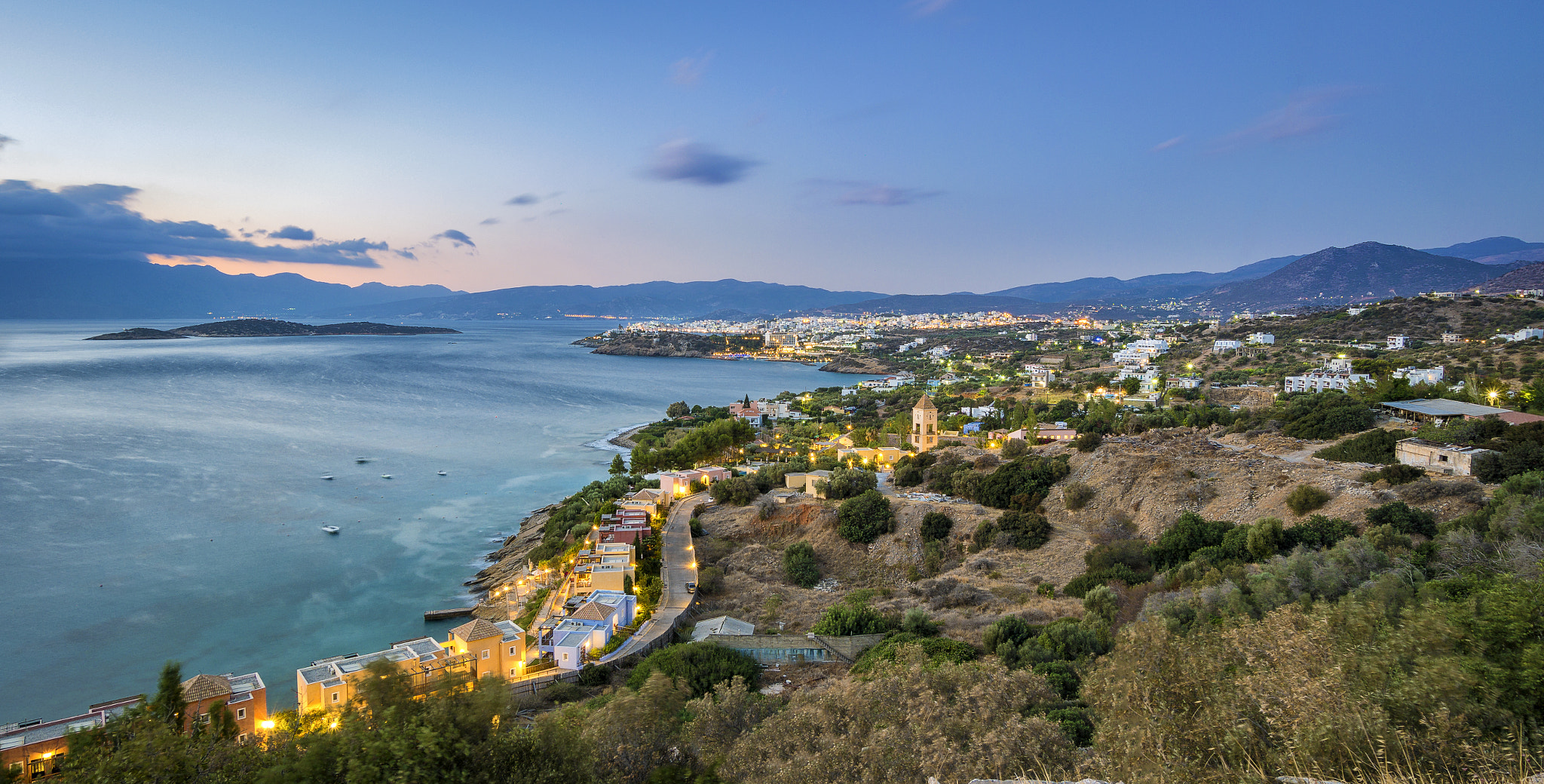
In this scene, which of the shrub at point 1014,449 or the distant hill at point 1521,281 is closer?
the shrub at point 1014,449

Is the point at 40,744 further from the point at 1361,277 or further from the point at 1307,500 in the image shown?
the point at 1361,277

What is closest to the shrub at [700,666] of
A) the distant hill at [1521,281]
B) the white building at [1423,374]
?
the white building at [1423,374]

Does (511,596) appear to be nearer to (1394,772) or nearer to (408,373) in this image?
(1394,772)

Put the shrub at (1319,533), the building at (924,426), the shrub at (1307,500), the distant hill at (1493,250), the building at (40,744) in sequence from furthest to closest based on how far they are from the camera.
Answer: the distant hill at (1493,250), the building at (924,426), the shrub at (1307,500), the shrub at (1319,533), the building at (40,744)

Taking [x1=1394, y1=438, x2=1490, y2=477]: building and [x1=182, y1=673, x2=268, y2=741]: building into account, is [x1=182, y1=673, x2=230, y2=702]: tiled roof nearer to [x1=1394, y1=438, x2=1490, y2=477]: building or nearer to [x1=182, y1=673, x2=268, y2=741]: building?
[x1=182, y1=673, x2=268, y2=741]: building

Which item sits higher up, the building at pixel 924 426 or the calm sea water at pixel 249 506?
the building at pixel 924 426

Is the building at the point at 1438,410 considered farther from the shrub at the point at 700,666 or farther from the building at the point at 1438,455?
the shrub at the point at 700,666

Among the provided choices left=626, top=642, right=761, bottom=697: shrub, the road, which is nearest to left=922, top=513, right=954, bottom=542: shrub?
the road
